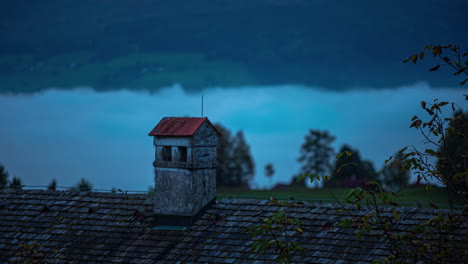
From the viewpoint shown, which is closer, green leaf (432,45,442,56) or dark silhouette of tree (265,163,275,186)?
green leaf (432,45,442,56)

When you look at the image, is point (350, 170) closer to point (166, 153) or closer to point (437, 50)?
point (166, 153)

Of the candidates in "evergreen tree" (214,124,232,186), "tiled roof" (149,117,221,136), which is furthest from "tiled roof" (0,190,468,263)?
"evergreen tree" (214,124,232,186)

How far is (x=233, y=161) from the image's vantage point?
4647cm

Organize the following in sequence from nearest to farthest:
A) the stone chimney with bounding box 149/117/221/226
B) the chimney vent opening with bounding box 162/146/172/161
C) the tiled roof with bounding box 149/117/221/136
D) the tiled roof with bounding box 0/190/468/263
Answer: the tiled roof with bounding box 0/190/468/263, the stone chimney with bounding box 149/117/221/226, the tiled roof with bounding box 149/117/221/136, the chimney vent opening with bounding box 162/146/172/161

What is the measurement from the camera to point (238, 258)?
1286 cm

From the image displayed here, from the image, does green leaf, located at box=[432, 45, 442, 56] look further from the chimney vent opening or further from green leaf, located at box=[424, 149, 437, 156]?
the chimney vent opening

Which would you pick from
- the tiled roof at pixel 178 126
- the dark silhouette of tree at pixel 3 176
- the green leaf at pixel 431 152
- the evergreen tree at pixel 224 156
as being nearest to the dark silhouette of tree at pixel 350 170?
the green leaf at pixel 431 152

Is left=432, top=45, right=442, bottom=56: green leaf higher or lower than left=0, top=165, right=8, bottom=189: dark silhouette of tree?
higher

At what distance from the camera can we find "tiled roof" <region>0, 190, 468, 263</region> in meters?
12.7

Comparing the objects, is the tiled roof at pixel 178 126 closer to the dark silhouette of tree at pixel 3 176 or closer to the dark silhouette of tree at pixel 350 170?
the dark silhouette of tree at pixel 350 170

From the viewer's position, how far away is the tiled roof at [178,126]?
1463cm

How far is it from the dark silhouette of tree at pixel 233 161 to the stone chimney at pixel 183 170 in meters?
30.4

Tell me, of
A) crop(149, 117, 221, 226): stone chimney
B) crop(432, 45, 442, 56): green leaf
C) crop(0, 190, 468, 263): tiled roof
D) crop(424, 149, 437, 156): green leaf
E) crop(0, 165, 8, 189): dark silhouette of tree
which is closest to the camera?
crop(432, 45, 442, 56): green leaf

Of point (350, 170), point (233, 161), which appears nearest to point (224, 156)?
point (233, 161)
